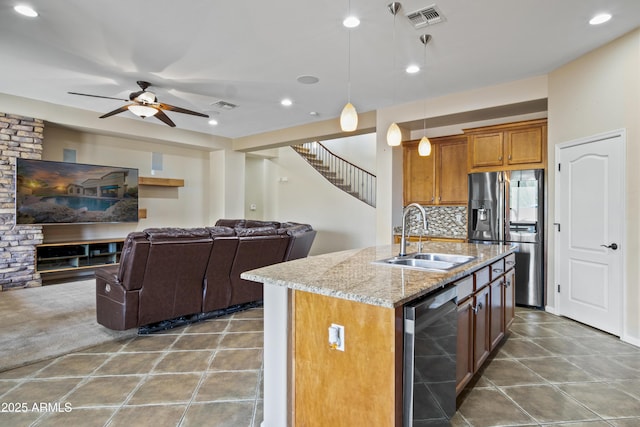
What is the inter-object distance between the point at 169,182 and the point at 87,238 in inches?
75.4

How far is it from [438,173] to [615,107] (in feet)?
7.67

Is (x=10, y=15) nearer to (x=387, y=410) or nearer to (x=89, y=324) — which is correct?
(x=89, y=324)

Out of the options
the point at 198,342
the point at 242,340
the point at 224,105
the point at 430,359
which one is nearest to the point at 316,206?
the point at 224,105

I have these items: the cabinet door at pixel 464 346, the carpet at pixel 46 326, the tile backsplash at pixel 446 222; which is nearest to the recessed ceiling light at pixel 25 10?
the carpet at pixel 46 326

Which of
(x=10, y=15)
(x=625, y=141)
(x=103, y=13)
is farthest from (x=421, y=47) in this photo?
(x=10, y=15)

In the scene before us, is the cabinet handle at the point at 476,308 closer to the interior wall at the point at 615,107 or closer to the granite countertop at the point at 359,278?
the granite countertop at the point at 359,278

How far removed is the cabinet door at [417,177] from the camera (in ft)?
17.9

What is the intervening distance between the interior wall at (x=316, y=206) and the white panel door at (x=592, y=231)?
3.90 meters

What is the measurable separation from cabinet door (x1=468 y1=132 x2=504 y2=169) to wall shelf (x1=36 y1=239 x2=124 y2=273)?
6.29m

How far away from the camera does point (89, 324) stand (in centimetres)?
361

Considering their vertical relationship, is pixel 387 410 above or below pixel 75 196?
below

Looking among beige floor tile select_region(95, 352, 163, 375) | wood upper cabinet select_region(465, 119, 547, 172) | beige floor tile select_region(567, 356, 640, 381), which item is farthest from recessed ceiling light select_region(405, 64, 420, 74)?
beige floor tile select_region(95, 352, 163, 375)

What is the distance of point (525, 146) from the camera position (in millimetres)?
4402

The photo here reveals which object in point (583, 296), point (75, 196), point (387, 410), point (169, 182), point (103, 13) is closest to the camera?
point (387, 410)
